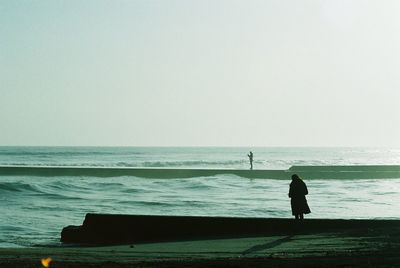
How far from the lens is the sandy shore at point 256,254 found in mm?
9883

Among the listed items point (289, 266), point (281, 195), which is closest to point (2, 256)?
point (289, 266)

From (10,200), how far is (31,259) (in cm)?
2157

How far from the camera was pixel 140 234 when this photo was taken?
58.5ft

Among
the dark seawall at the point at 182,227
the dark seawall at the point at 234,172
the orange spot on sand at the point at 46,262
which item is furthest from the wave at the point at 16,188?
the orange spot on sand at the point at 46,262

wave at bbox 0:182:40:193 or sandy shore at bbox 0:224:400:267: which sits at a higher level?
sandy shore at bbox 0:224:400:267

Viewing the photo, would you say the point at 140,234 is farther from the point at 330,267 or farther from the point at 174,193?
the point at 174,193

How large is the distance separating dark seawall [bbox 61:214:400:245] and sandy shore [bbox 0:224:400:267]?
1.69 meters

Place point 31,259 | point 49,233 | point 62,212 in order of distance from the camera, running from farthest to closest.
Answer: point 62,212, point 49,233, point 31,259

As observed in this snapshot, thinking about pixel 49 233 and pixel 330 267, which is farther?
pixel 49 233

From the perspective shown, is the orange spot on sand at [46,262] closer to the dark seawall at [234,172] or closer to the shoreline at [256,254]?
the shoreline at [256,254]

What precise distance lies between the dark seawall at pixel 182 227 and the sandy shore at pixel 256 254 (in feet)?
5.56

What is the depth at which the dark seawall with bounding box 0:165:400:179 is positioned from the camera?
185 ft

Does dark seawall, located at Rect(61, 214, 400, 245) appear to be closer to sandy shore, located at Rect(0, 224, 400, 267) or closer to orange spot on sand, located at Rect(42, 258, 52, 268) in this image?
sandy shore, located at Rect(0, 224, 400, 267)

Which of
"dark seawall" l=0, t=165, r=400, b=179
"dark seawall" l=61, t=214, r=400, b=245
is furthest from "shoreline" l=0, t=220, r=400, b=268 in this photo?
"dark seawall" l=0, t=165, r=400, b=179
